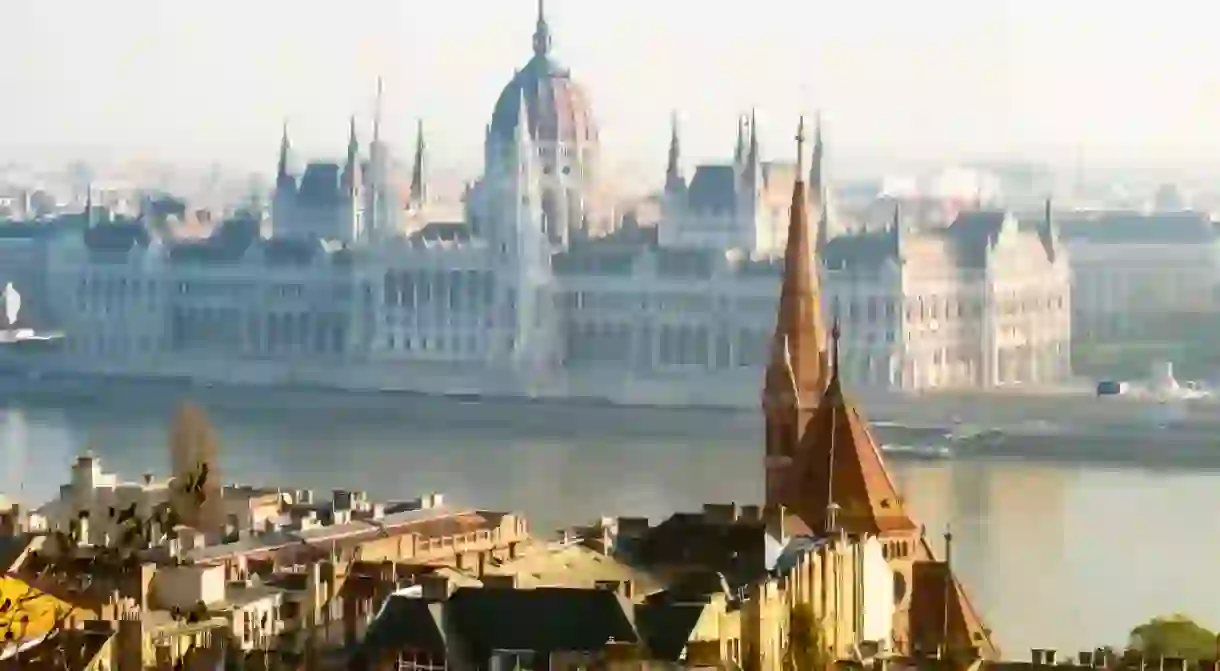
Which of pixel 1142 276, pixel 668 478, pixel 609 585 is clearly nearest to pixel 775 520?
pixel 609 585

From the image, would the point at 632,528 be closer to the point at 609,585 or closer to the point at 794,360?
the point at 794,360

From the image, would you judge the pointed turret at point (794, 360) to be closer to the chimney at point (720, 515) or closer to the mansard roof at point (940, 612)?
the chimney at point (720, 515)

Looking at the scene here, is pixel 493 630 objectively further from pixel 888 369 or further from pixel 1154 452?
pixel 888 369

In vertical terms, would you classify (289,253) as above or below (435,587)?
above

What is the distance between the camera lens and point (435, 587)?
812 centimetres

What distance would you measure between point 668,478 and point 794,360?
10.6 metres

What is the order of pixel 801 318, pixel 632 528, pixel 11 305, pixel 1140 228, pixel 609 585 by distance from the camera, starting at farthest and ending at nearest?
pixel 1140 228 → pixel 11 305 → pixel 801 318 → pixel 632 528 → pixel 609 585

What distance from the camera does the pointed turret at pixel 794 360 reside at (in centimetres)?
1267

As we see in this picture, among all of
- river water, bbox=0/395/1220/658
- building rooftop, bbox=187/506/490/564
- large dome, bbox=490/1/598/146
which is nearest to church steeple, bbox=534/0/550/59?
large dome, bbox=490/1/598/146

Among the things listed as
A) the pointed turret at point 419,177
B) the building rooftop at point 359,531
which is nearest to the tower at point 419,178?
the pointed turret at point 419,177

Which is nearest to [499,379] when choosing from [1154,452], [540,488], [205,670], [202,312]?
[202,312]

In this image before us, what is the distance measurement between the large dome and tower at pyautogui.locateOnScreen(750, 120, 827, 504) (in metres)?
33.1

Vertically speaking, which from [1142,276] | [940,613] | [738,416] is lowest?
[738,416]

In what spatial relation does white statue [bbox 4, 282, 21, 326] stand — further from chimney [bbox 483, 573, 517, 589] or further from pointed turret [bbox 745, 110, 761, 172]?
chimney [bbox 483, 573, 517, 589]
